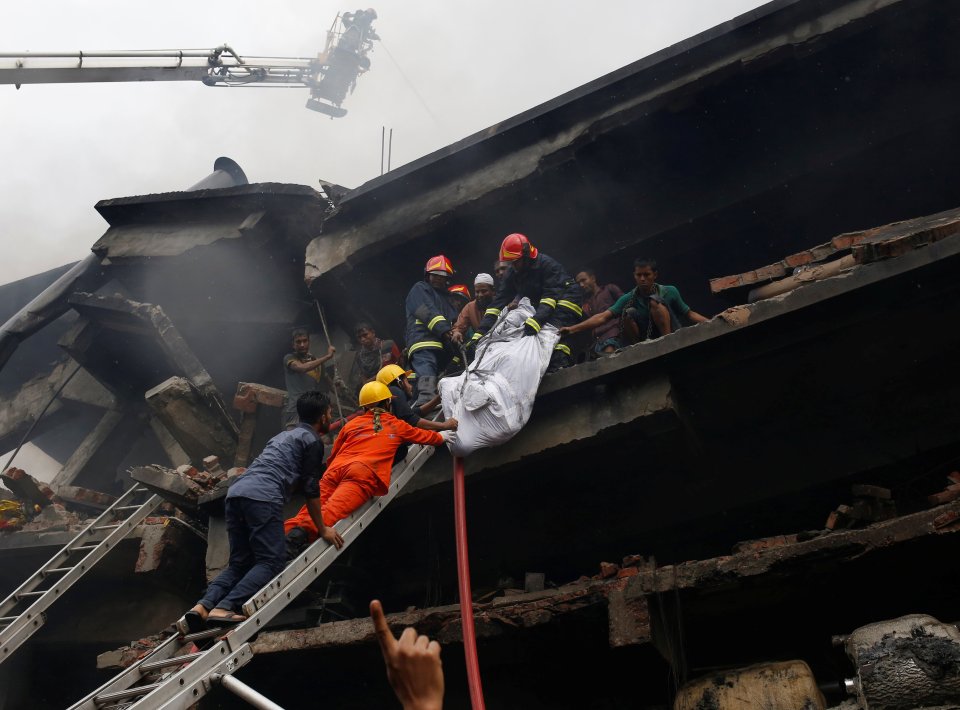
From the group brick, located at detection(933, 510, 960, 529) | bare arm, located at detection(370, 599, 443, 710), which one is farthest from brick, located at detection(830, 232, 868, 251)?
bare arm, located at detection(370, 599, 443, 710)

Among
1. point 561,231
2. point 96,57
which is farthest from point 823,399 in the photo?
point 96,57

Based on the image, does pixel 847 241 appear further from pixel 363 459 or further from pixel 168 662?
pixel 168 662

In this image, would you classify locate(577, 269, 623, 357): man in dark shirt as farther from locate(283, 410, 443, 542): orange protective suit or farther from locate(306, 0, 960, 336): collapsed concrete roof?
locate(283, 410, 443, 542): orange protective suit

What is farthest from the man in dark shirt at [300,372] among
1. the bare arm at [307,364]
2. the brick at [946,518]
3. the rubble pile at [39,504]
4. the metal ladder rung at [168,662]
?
the brick at [946,518]

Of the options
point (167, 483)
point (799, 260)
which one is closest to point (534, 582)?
point (799, 260)

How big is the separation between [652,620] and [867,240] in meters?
3.06

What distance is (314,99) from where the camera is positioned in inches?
977

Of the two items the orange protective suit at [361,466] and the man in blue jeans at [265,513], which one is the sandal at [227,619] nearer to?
the man in blue jeans at [265,513]

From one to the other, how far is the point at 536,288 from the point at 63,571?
4.94m

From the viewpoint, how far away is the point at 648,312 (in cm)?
704

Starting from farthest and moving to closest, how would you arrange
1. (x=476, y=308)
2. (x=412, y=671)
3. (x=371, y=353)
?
(x=371, y=353), (x=476, y=308), (x=412, y=671)

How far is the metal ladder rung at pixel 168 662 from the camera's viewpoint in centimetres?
462

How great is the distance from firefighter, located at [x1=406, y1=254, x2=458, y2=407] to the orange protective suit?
1.16 meters

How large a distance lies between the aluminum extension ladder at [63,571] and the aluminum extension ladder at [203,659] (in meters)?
1.95
